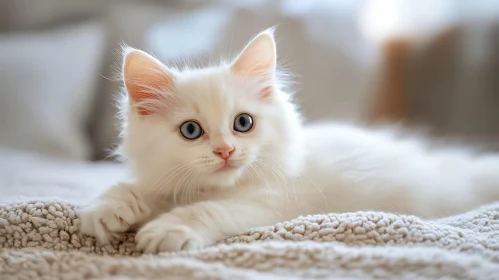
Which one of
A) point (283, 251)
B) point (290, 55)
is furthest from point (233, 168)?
point (290, 55)

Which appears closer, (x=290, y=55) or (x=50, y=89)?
(x=50, y=89)

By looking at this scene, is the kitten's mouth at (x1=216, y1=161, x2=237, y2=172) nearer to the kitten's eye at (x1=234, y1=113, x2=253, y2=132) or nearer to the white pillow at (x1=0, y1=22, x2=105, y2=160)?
the kitten's eye at (x1=234, y1=113, x2=253, y2=132)

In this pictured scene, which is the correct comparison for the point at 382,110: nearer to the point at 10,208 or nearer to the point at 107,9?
the point at 107,9

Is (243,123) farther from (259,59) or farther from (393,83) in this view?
(393,83)

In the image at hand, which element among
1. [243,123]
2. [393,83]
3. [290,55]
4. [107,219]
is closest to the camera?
[107,219]

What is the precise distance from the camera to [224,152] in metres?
1.05

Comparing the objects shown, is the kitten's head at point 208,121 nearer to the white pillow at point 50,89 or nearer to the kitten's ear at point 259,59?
the kitten's ear at point 259,59

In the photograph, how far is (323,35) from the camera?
235 cm

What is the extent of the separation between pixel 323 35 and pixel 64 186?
4.46ft

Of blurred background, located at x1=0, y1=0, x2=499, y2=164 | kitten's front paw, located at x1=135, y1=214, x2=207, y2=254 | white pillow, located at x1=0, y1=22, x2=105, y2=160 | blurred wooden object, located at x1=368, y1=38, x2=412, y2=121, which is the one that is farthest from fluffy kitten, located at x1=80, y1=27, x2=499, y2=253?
blurred wooden object, located at x1=368, y1=38, x2=412, y2=121

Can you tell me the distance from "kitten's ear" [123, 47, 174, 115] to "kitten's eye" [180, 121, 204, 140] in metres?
0.12

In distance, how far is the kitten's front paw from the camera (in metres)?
0.94

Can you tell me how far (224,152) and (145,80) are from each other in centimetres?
29

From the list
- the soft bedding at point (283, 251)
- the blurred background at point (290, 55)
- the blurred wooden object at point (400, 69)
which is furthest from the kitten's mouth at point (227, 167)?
the blurred wooden object at point (400, 69)
